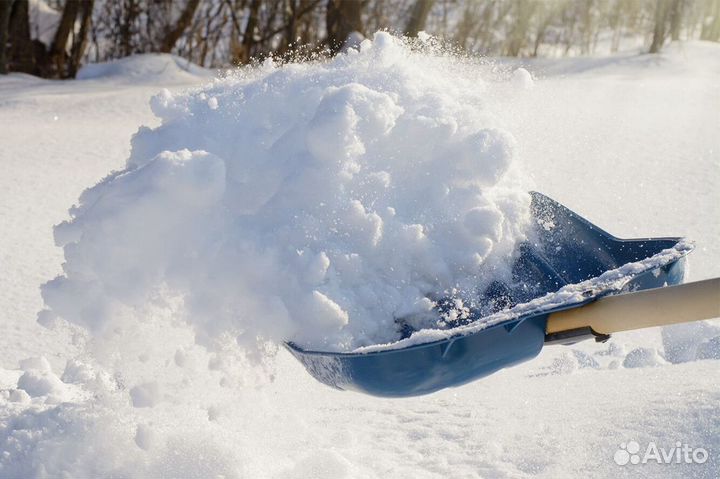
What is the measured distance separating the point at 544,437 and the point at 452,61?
3.33ft

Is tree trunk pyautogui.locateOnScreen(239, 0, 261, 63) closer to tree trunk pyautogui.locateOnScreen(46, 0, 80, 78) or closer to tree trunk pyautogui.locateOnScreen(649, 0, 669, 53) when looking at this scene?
tree trunk pyautogui.locateOnScreen(46, 0, 80, 78)

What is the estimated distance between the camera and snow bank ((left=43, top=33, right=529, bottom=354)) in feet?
5.98

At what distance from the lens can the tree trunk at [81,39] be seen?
8445 millimetres

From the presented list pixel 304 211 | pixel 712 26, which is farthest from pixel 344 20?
pixel 304 211

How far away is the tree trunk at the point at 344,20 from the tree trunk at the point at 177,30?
4.23 feet

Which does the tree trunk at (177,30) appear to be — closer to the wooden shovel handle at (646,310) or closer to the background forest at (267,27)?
the background forest at (267,27)

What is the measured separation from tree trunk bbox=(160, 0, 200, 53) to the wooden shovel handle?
7.43 m

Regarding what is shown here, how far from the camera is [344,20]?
8750mm

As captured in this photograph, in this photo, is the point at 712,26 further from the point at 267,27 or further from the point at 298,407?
the point at 298,407

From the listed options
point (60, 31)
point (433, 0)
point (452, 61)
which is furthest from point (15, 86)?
point (452, 61)

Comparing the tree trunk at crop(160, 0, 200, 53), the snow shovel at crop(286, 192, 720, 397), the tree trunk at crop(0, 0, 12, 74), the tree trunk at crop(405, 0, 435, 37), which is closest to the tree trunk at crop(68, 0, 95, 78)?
the tree trunk at crop(160, 0, 200, 53)

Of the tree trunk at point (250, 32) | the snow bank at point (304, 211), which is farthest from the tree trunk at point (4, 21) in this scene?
the snow bank at point (304, 211)

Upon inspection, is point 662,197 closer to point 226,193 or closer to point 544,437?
point 544,437

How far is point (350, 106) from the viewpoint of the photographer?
1933 mm
